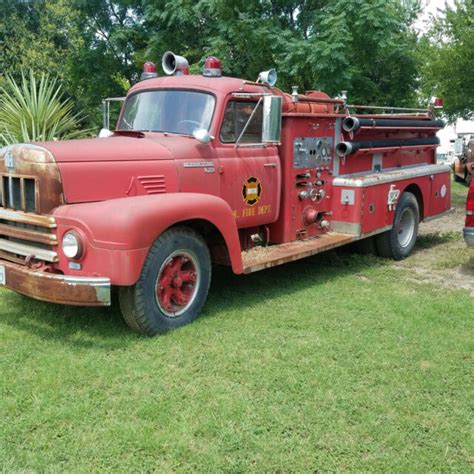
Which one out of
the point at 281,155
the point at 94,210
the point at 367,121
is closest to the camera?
the point at 94,210

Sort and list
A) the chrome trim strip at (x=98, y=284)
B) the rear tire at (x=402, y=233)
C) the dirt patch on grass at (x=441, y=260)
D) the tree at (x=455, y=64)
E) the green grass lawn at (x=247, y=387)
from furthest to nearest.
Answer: the tree at (x=455, y=64) < the rear tire at (x=402, y=233) < the dirt patch on grass at (x=441, y=260) < the chrome trim strip at (x=98, y=284) < the green grass lawn at (x=247, y=387)

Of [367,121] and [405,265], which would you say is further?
[405,265]

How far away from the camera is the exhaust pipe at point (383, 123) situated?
6.96 meters

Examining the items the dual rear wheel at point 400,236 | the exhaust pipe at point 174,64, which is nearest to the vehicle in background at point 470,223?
the dual rear wheel at point 400,236

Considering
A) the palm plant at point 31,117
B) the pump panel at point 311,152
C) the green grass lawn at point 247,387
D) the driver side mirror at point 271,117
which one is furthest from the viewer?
the palm plant at point 31,117

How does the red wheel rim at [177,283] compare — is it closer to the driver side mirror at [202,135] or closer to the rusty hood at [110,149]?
the rusty hood at [110,149]

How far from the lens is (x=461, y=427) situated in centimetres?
353

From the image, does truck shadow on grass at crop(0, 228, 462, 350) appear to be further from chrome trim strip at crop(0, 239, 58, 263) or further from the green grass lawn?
chrome trim strip at crop(0, 239, 58, 263)

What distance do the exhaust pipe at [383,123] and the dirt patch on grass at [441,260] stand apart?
1767mm

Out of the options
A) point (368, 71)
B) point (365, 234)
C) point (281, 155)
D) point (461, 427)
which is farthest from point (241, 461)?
point (368, 71)

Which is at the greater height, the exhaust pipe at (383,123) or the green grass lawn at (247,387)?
the exhaust pipe at (383,123)

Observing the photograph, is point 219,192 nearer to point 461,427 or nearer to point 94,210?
point 94,210

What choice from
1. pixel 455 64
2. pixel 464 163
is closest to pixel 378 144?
pixel 455 64

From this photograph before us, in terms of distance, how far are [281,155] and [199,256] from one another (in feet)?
5.81
